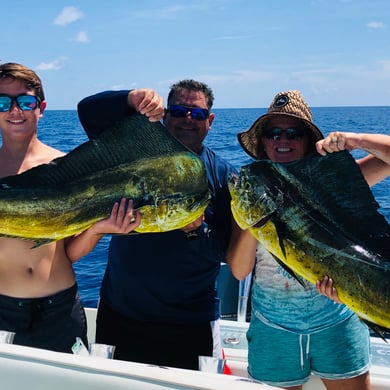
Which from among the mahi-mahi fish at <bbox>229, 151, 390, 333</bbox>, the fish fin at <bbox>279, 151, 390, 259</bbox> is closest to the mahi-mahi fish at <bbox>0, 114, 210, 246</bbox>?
the mahi-mahi fish at <bbox>229, 151, 390, 333</bbox>

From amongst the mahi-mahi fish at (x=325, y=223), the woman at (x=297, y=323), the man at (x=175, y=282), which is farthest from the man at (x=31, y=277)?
the mahi-mahi fish at (x=325, y=223)

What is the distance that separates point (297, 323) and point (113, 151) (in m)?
1.01

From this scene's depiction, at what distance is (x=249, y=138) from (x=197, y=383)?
112 cm

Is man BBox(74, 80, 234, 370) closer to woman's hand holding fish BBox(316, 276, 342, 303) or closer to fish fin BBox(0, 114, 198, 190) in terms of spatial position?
fish fin BBox(0, 114, 198, 190)

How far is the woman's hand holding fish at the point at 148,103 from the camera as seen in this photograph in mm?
1810

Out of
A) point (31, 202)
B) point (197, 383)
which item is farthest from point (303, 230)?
point (31, 202)

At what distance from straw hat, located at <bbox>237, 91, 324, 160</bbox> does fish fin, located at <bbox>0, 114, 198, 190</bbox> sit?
1.70 feet

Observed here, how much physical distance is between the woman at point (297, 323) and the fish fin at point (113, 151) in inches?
21.4

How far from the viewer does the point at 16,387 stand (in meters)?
1.60

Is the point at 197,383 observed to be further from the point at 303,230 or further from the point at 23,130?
the point at 23,130

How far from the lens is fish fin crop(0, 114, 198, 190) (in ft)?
5.65

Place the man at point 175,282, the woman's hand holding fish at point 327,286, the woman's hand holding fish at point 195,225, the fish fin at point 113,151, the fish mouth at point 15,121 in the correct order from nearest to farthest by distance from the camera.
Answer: the woman's hand holding fish at point 327,286 → the fish fin at point 113,151 → the woman's hand holding fish at point 195,225 → the fish mouth at point 15,121 → the man at point 175,282

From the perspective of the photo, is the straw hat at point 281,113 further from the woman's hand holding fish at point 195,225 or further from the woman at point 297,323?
the woman's hand holding fish at point 195,225

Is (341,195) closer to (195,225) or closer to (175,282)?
(195,225)
